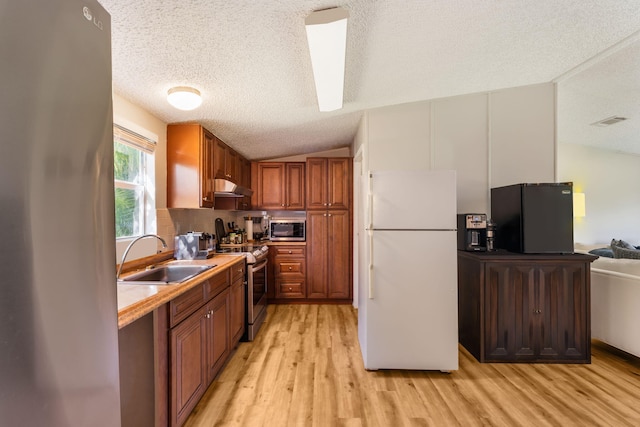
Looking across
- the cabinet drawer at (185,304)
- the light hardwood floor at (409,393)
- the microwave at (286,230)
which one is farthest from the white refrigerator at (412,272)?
the microwave at (286,230)

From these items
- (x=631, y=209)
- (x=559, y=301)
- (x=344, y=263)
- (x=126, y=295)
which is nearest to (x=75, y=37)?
(x=126, y=295)

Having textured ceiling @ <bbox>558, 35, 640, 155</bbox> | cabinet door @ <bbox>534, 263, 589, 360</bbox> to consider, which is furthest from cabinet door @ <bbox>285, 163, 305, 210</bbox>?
textured ceiling @ <bbox>558, 35, 640, 155</bbox>

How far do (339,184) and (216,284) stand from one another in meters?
2.47

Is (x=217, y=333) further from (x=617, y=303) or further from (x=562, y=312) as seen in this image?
(x=617, y=303)

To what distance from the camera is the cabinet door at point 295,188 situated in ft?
14.3

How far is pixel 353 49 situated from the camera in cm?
186

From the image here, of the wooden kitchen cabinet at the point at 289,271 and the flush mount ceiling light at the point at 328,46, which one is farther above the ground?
the flush mount ceiling light at the point at 328,46

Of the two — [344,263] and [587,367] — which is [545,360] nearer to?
[587,367]

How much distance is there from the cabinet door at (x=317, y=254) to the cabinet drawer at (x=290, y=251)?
0.35 feet

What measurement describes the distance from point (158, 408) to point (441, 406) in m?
1.79

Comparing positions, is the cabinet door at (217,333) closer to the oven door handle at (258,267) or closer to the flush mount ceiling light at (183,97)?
the oven door handle at (258,267)

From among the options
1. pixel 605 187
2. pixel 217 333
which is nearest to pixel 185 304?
pixel 217 333

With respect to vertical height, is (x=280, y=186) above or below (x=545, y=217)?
above

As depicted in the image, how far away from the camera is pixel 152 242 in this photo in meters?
2.33
